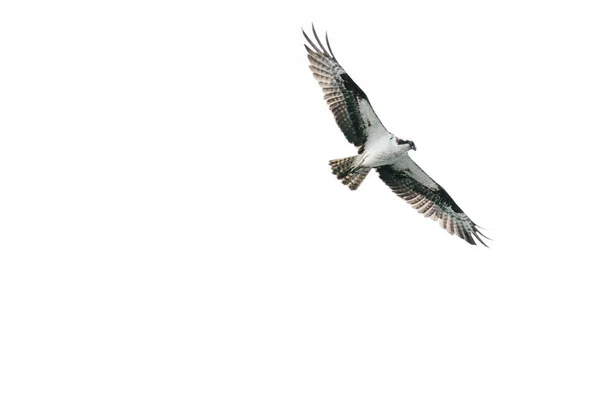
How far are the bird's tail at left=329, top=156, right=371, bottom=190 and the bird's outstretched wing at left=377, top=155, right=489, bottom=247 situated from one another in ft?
3.38

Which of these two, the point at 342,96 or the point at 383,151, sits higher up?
the point at 342,96

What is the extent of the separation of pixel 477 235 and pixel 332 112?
15.6ft

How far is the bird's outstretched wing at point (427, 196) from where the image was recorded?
2361 cm

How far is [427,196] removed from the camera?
2422 cm

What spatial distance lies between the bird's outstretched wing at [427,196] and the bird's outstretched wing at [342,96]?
5.11 feet

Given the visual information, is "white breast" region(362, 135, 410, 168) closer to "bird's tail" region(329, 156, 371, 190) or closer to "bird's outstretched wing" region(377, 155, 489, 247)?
"bird's tail" region(329, 156, 371, 190)

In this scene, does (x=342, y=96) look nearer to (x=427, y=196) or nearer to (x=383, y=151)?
(x=383, y=151)

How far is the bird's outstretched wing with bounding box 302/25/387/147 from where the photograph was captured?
2175cm

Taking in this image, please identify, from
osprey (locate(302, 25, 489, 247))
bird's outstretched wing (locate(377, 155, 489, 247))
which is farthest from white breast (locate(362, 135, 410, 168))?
bird's outstretched wing (locate(377, 155, 489, 247))

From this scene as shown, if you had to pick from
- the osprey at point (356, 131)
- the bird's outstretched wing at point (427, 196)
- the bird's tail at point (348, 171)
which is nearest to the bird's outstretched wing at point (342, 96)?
the osprey at point (356, 131)

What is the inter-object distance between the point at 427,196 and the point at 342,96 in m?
3.57

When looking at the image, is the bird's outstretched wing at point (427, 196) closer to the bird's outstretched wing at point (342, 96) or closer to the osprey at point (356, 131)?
the osprey at point (356, 131)

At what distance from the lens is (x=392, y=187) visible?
24.0m

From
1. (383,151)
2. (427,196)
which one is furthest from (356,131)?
(427,196)
